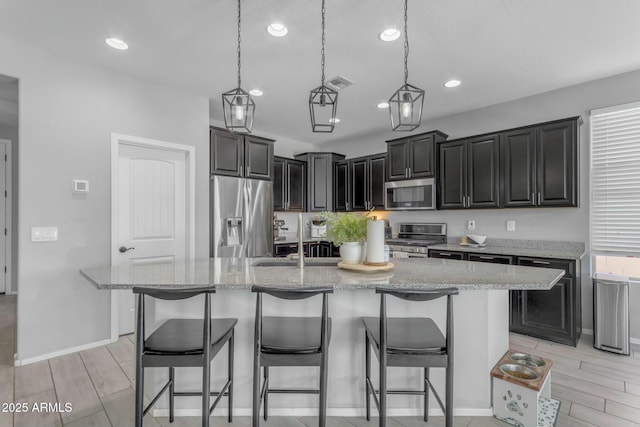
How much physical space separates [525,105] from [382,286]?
3647 millimetres

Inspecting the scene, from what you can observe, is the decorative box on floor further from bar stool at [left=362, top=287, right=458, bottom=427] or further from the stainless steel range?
the stainless steel range

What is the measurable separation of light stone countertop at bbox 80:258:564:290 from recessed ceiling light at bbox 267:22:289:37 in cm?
185

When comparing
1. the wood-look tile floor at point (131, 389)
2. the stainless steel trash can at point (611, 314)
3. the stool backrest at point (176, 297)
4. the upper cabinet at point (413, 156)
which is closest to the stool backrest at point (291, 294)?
the stool backrest at point (176, 297)

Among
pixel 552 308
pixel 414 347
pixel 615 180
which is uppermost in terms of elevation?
pixel 615 180

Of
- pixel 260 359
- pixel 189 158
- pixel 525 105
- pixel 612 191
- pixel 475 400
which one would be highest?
pixel 525 105

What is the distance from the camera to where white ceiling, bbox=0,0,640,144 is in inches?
89.4

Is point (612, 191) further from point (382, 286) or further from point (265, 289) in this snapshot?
point (265, 289)

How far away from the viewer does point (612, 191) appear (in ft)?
11.2

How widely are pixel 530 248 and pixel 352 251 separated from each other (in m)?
2.86

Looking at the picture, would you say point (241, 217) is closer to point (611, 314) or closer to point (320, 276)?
point (320, 276)

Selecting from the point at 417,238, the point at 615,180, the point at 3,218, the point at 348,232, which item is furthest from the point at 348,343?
the point at 3,218

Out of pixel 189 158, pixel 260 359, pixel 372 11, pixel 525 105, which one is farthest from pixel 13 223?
pixel 525 105

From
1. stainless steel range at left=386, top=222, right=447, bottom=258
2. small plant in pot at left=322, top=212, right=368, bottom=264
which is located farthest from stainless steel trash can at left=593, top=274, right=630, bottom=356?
small plant in pot at left=322, top=212, right=368, bottom=264

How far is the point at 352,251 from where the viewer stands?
224cm
